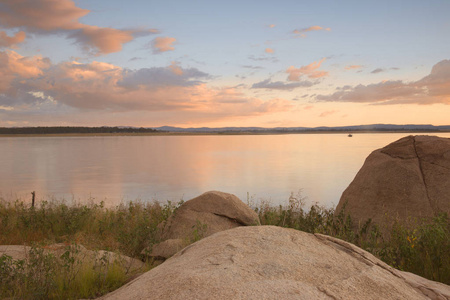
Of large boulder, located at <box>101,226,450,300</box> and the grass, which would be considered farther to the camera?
the grass

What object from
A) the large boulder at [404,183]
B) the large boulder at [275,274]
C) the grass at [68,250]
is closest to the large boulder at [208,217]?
the grass at [68,250]

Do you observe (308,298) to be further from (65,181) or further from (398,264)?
(65,181)

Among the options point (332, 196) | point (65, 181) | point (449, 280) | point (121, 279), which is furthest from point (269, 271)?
point (65, 181)

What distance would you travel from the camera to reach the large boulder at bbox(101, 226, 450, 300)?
3.23 m

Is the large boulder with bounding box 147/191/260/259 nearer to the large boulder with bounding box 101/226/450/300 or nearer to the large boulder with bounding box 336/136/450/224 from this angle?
the large boulder with bounding box 336/136/450/224

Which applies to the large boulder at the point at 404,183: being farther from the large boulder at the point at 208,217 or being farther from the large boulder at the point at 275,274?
the large boulder at the point at 275,274

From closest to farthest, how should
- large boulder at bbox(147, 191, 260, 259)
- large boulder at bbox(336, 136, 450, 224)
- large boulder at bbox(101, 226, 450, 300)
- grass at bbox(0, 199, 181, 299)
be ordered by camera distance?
large boulder at bbox(101, 226, 450, 300) → grass at bbox(0, 199, 181, 299) → large boulder at bbox(147, 191, 260, 259) → large boulder at bbox(336, 136, 450, 224)

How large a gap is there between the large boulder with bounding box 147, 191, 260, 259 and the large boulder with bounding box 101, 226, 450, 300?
399cm

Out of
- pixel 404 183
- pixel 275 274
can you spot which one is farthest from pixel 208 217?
pixel 404 183

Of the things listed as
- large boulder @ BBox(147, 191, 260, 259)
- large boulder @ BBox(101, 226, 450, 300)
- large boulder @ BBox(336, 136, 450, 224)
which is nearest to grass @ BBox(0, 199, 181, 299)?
large boulder @ BBox(147, 191, 260, 259)

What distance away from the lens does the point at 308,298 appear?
10.1ft

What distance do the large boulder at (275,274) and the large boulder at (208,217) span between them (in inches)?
157

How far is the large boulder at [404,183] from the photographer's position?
925 centimetres

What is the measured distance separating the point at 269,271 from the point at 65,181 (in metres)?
34.0
